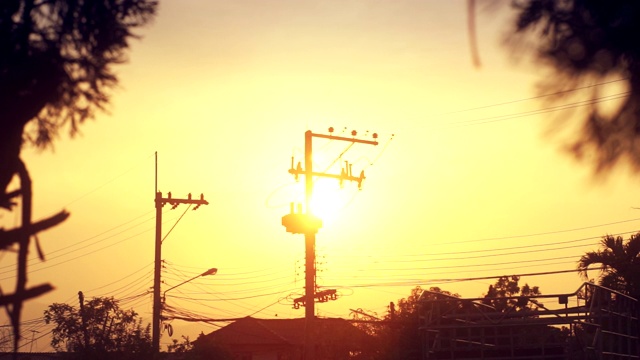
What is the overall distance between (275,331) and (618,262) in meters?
40.6

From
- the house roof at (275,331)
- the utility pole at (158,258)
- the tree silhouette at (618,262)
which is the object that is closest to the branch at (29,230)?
the tree silhouette at (618,262)

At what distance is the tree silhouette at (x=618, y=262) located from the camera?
1062 inches

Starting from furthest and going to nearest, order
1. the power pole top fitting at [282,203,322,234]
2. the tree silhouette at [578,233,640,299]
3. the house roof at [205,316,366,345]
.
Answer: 1. the house roof at [205,316,366,345]
2. the power pole top fitting at [282,203,322,234]
3. the tree silhouette at [578,233,640,299]

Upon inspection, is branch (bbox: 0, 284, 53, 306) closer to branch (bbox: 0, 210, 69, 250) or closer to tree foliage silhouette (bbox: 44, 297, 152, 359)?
branch (bbox: 0, 210, 69, 250)

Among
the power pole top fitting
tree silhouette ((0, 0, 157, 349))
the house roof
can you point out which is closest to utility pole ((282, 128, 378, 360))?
the power pole top fitting

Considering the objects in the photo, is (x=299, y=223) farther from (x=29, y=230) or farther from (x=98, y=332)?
(x=29, y=230)

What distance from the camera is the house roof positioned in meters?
49.4

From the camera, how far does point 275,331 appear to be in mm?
65438

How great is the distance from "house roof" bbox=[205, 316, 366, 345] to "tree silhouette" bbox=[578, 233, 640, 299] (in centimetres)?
2171

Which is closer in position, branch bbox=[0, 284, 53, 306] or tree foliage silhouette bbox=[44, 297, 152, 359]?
branch bbox=[0, 284, 53, 306]

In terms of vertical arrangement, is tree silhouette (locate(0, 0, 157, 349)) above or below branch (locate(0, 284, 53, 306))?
above

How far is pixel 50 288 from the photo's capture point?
391cm

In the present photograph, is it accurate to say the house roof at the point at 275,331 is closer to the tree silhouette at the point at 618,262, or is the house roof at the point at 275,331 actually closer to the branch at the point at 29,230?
the tree silhouette at the point at 618,262

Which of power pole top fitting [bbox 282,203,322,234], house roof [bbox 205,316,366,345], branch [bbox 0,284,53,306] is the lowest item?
branch [bbox 0,284,53,306]
